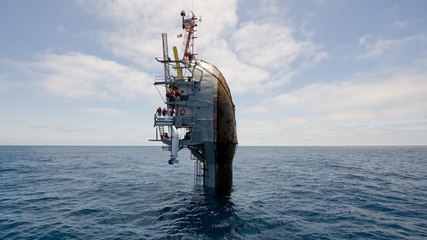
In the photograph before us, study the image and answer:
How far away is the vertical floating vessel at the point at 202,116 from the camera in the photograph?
1278 inches

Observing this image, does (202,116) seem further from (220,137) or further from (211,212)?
(211,212)

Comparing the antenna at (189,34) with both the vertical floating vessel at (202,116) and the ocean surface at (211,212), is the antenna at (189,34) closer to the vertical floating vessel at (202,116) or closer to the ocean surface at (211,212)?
the vertical floating vessel at (202,116)

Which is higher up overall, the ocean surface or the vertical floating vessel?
the vertical floating vessel

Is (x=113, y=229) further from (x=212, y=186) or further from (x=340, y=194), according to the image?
(x=340, y=194)

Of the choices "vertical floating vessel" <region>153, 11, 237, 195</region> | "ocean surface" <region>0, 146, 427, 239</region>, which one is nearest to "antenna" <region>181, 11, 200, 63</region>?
"vertical floating vessel" <region>153, 11, 237, 195</region>

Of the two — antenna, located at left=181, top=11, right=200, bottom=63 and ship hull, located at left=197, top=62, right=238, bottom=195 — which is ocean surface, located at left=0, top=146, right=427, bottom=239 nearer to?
ship hull, located at left=197, top=62, right=238, bottom=195

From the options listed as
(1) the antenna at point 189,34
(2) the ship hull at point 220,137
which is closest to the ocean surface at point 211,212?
(2) the ship hull at point 220,137

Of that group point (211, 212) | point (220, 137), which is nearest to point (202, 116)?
point (220, 137)

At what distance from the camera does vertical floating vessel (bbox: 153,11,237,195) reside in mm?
32469

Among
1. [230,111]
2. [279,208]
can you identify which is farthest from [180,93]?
[279,208]

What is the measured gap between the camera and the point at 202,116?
3278cm

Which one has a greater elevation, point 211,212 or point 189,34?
point 189,34

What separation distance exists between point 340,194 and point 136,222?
28.4 metres

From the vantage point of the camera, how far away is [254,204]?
30.8 meters
